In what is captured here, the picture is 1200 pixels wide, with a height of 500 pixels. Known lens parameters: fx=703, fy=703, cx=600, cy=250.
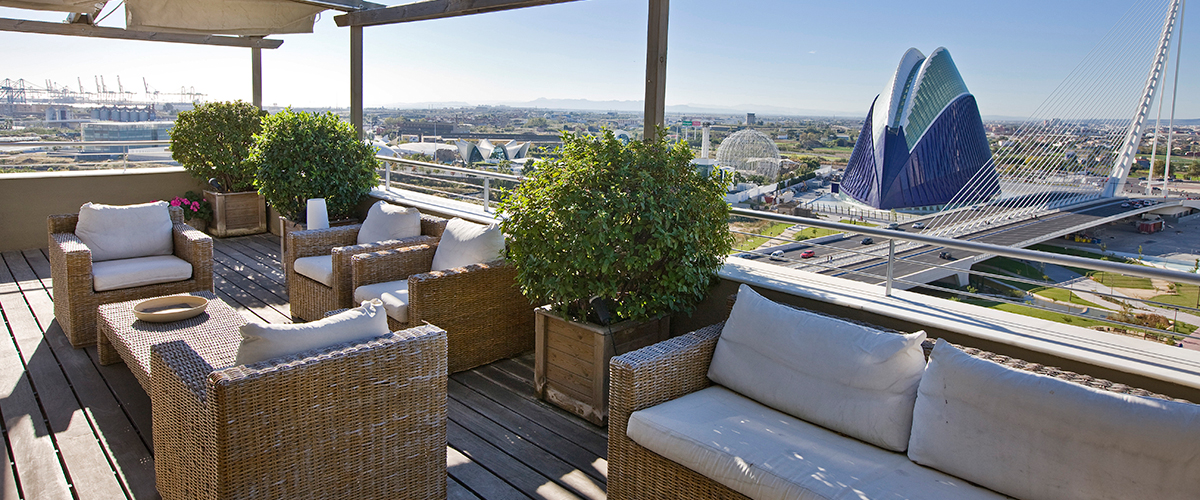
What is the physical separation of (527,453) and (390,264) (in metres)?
1.63

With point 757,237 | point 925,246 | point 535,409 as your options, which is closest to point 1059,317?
point 925,246

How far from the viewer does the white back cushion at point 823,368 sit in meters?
2.05

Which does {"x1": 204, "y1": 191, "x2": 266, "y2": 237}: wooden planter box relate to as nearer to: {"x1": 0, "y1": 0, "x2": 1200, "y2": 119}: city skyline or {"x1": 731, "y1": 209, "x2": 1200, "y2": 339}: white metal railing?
{"x1": 0, "y1": 0, "x2": 1200, "y2": 119}: city skyline

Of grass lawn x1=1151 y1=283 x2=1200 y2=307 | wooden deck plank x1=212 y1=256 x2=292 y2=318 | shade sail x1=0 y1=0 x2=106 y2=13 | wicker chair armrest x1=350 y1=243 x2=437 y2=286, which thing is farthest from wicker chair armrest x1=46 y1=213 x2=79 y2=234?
grass lawn x1=1151 y1=283 x2=1200 y2=307

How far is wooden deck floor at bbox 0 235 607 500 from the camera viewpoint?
7.96 ft

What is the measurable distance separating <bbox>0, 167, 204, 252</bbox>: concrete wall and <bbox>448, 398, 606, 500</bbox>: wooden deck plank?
548cm

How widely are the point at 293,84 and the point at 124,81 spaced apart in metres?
2.07

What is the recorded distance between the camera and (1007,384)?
72.1 inches

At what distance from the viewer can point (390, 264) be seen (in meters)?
3.88

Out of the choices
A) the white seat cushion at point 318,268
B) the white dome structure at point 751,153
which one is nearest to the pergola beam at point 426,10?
the white dome structure at point 751,153

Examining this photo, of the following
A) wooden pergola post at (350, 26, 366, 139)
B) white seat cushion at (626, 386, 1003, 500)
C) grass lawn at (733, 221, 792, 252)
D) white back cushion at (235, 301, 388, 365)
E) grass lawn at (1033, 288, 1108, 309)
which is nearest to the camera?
white seat cushion at (626, 386, 1003, 500)

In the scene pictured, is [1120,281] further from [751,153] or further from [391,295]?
[391,295]

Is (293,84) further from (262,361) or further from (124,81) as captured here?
(262,361)

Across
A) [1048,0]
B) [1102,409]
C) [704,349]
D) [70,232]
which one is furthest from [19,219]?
[1048,0]
